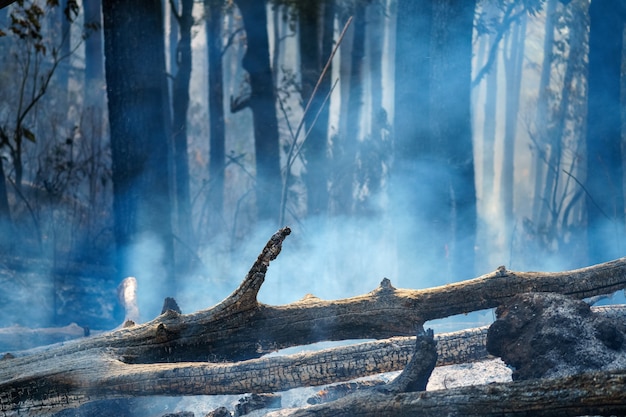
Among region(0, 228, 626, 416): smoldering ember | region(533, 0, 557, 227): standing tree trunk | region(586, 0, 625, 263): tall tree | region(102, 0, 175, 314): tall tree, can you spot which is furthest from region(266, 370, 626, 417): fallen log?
region(533, 0, 557, 227): standing tree trunk

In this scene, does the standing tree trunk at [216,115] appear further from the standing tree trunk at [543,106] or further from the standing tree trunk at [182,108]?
the standing tree trunk at [543,106]

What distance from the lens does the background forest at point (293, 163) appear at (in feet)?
24.0

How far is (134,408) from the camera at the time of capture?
399cm

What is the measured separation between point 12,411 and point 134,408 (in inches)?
35.6

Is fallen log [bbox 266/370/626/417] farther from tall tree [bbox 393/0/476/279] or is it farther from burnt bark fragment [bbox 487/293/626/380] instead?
tall tree [bbox 393/0/476/279]

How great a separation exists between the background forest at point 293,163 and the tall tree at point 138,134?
19mm

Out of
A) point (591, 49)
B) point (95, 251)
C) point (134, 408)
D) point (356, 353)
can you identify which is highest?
point (591, 49)

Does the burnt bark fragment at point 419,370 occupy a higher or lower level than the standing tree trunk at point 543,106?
lower

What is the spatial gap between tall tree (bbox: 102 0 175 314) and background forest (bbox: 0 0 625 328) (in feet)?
0.06

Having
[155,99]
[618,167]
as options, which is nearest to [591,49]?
[618,167]

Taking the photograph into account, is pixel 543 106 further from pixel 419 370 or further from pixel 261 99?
pixel 419 370

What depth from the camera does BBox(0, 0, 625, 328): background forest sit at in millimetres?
7301

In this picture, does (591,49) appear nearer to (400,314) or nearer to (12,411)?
(400,314)

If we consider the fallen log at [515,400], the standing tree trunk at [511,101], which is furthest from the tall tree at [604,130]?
the standing tree trunk at [511,101]
